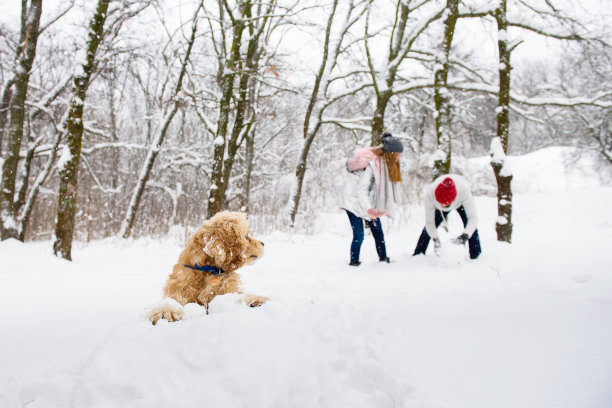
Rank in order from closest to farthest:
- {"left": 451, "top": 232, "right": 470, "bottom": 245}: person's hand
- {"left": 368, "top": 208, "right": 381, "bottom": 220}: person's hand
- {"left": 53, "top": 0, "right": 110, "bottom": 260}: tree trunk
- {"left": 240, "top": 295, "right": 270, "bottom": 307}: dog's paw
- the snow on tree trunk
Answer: {"left": 240, "top": 295, "right": 270, "bottom": 307}: dog's paw → {"left": 451, "top": 232, "right": 470, "bottom": 245}: person's hand → {"left": 368, "top": 208, "right": 381, "bottom": 220}: person's hand → {"left": 53, "top": 0, "right": 110, "bottom": 260}: tree trunk → the snow on tree trunk

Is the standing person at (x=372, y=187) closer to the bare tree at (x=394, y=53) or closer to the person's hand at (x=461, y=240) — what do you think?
the person's hand at (x=461, y=240)

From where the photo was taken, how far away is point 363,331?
2059mm

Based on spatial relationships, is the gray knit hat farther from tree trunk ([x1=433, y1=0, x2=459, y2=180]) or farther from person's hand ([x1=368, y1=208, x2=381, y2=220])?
tree trunk ([x1=433, y1=0, x2=459, y2=180])

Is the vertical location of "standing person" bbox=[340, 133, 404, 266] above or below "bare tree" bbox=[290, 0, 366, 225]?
below

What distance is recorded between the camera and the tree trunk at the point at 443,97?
6.00 meters

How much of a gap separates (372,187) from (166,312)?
3042 mm

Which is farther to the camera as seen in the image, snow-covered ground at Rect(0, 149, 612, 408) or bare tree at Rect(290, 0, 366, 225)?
bare tree at Rect(290, 0, 366, 225)

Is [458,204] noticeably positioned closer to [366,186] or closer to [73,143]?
[366,186]

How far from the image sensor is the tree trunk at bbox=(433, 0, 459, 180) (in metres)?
6.00

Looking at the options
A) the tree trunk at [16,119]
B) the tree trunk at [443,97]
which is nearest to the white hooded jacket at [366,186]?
the tree trunk at [443,97]

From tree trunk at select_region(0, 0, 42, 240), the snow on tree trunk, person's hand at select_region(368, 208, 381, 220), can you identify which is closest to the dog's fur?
person's hand at select_region(368, 208, 381, 220)

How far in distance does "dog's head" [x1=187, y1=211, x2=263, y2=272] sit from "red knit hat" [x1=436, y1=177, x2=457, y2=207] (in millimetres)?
2626

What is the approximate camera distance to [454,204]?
3982 millimetres

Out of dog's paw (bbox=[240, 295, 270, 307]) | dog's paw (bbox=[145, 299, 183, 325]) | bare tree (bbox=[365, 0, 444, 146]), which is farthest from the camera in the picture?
bare tree (bbox=[365, 0, 444, 146])
